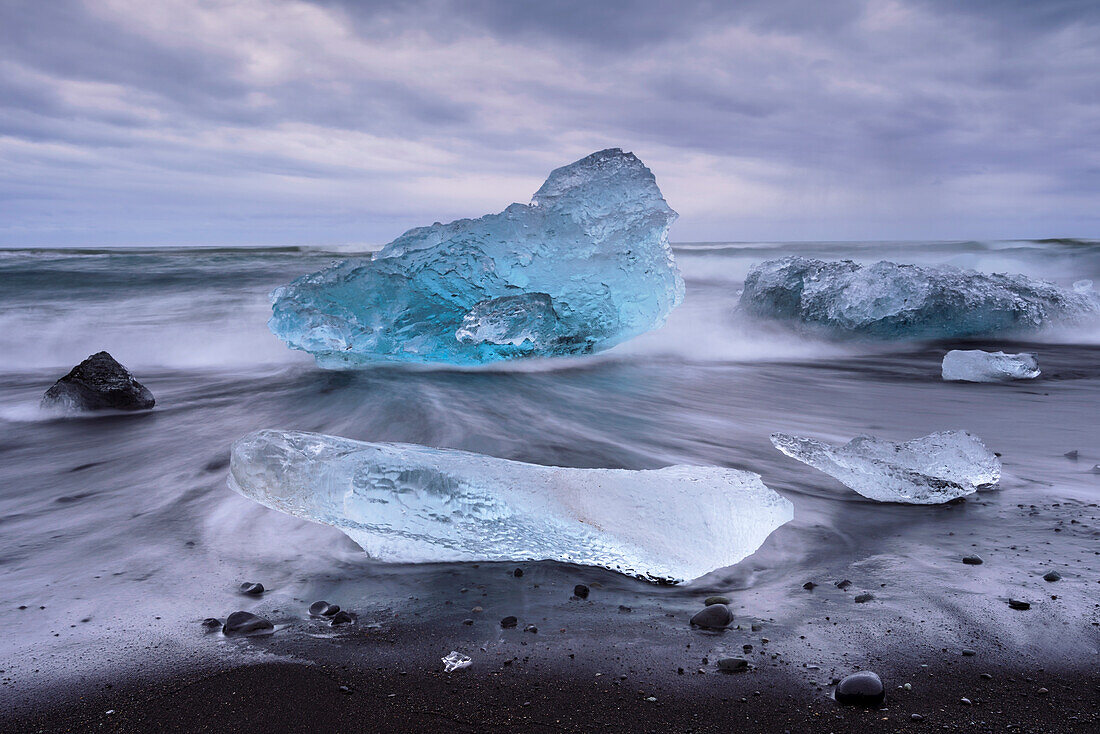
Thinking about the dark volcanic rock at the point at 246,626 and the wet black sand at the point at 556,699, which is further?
the dark volcanic rock at the point at 246,626

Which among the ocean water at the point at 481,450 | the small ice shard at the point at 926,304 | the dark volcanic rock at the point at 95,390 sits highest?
the small ice shard at the point at 926,304

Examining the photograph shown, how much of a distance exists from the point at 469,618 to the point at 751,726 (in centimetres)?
87

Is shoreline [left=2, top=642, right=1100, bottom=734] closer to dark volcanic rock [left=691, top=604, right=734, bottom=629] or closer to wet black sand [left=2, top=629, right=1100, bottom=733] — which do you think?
wet black sand [left=2, top=629, right=1100, bottom=733]

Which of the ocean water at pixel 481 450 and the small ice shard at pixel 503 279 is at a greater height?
the small ice shard at pixel 503 279

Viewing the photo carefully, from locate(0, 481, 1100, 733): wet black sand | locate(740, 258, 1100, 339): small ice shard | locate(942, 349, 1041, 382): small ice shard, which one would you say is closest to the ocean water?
locate(0, 481, 1100, 733): wet black sand

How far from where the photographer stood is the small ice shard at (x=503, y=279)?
627 centimetres

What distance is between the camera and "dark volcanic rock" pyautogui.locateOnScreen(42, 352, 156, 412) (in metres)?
4.96

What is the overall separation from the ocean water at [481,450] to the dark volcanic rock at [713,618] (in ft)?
0.48

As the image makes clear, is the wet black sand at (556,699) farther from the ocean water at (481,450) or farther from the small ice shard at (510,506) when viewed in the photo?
the small ice shard at (510,506)

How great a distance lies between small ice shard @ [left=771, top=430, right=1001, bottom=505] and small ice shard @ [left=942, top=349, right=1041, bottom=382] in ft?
11.0

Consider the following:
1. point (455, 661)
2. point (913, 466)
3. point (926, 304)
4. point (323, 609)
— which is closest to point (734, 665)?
point (455, 661)

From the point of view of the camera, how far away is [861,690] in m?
1.55

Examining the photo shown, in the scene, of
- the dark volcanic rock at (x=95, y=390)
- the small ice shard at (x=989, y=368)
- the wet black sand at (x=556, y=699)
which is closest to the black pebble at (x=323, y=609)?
the wet black sand at (x=556, y=699)

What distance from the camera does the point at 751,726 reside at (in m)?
1.49
